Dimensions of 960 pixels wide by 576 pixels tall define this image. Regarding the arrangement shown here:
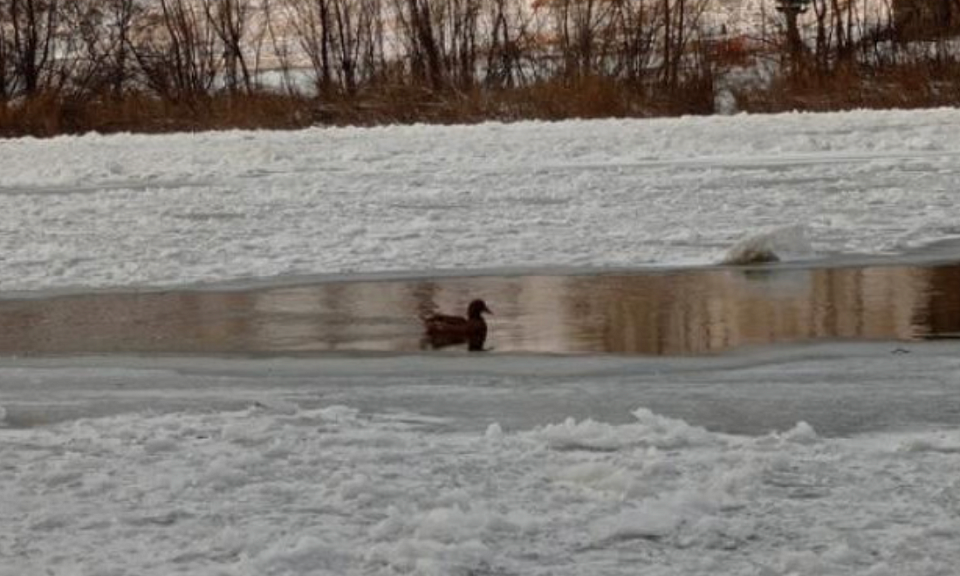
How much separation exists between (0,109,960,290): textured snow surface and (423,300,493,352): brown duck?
283cm

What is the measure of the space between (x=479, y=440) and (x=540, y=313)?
12.0 ft

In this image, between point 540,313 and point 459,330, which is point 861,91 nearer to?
point 540,313

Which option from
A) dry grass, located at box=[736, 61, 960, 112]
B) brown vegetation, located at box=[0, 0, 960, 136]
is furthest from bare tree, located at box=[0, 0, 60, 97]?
dry grass, located at box=[736, 61, 960, 112]

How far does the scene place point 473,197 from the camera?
17.3m

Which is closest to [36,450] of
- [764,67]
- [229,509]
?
[229,509]

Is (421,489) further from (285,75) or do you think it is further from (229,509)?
(285,75)

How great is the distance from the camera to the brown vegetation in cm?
3353

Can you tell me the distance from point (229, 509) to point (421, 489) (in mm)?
686

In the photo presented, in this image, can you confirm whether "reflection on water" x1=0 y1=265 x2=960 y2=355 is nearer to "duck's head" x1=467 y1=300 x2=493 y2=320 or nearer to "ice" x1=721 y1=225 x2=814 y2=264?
"duck's head" x1=467 y1=300 x2=493 y2=320

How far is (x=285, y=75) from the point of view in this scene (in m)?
40.7

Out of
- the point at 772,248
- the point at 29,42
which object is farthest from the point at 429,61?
the point at 772,248

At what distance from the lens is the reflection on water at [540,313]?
9445mm

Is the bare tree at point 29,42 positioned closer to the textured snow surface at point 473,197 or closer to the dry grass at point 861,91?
the textured snow surface at point 473,197

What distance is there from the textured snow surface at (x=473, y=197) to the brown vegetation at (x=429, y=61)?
663 centimetres
